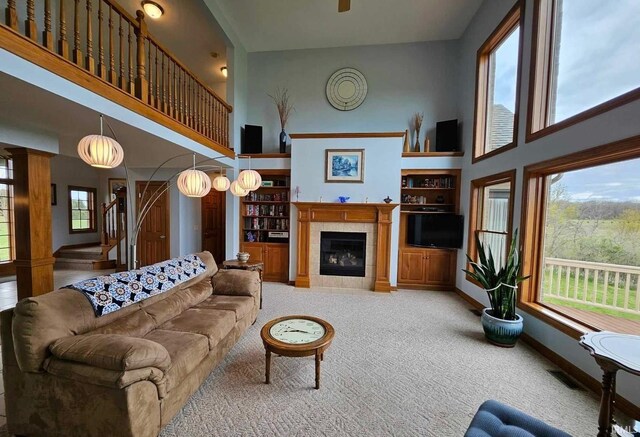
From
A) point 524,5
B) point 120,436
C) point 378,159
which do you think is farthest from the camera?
point 378,159

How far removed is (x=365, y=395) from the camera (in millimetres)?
2076

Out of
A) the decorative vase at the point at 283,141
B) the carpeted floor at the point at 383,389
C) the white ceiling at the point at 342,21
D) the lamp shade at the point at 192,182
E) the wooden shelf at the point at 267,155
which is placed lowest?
the carpeted floor at the point at 383,389

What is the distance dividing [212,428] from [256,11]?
5777 millimetres

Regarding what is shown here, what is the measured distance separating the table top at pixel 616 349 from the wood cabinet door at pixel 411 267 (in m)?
3.48

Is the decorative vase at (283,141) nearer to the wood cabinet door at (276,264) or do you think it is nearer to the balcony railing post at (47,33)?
the wood cabinet door at (276,264)

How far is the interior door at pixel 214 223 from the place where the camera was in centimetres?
659

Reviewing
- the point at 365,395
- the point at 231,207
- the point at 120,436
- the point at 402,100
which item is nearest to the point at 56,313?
the point at 120,436

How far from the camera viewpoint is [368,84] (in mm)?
5438

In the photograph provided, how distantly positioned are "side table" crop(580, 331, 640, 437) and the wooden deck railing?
1.12 metres

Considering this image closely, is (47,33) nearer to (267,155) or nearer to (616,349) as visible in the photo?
(267,155)

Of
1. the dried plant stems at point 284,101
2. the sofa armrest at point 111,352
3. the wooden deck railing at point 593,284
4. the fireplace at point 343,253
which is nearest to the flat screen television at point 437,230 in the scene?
the fireplace at point 343,253

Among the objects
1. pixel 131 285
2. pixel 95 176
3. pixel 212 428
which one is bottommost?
pixel 212 428

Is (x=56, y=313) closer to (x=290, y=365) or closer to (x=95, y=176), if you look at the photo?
(x=290, y=365)

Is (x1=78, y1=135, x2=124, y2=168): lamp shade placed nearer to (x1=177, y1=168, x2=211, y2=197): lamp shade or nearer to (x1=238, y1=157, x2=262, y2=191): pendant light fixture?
(x1=177, y1=168, x2=211, y2=197): lamp shade
